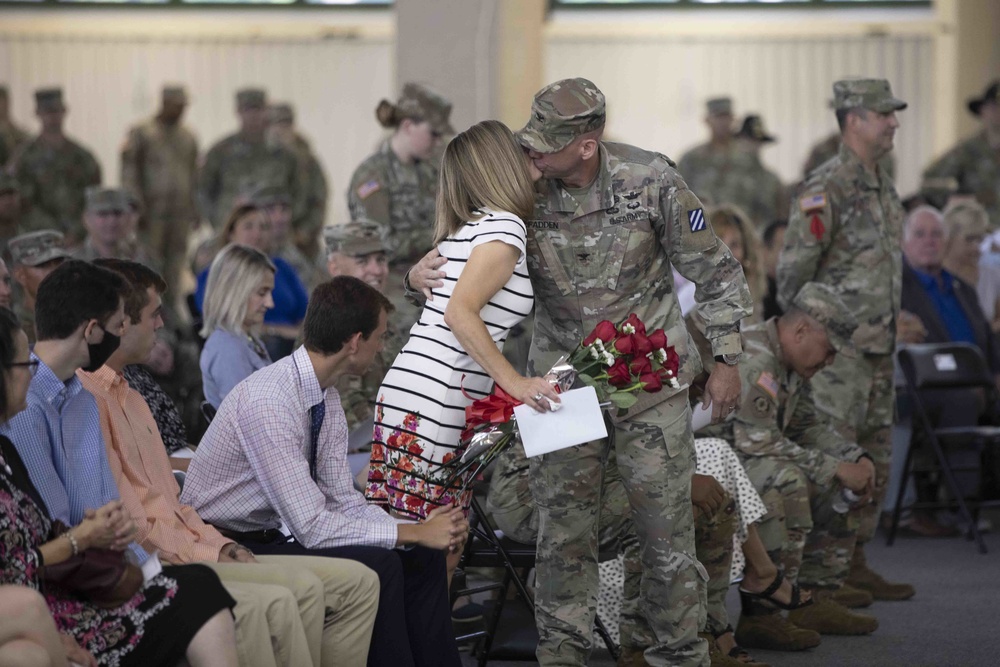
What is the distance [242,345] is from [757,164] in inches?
265

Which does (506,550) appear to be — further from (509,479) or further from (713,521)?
→ (713,521)

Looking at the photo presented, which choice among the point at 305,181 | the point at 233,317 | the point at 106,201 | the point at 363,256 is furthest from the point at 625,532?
the point at 305,181

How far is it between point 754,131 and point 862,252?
5413 millimetres

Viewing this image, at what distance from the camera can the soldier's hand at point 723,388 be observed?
3764mm

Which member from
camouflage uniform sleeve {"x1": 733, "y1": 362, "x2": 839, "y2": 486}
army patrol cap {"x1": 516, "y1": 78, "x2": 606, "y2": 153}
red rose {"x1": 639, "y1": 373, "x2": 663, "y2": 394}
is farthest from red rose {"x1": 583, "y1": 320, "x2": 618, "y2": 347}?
camouflage uniform sleeve {"x1": 733, "y1": 362, "x2": 839, "y2": 486}

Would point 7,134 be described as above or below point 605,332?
above

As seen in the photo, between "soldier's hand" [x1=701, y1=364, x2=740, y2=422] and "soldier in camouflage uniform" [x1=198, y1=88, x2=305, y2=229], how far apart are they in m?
6.77

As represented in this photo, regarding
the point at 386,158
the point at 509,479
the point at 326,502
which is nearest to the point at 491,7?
the point at 386,158

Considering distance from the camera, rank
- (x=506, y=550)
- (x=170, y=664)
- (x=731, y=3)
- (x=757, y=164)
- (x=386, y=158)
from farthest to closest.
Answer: (x=731, y=3) → (x=757, y=164) → (x=386, y=158) → (x=506, y=550) → (x=170, y=664)

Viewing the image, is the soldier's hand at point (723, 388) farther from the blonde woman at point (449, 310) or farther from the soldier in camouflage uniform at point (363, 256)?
the soldier in camouflage uniform at point (363, 256)

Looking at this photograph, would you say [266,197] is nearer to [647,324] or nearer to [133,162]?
[133,162]

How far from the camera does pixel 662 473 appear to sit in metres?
3.71

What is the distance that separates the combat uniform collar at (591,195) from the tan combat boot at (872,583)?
7.77ft

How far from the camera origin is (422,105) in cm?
656
